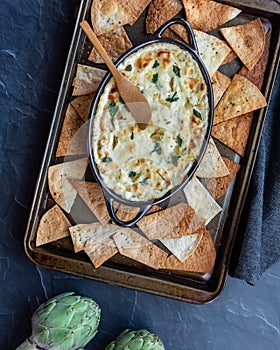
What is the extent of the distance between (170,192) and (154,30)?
53 centimetres

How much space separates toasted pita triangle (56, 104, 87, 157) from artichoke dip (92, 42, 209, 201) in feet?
0.37

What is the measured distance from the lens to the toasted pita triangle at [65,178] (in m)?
2.06

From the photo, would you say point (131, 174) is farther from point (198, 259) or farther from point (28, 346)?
point (28, 346)

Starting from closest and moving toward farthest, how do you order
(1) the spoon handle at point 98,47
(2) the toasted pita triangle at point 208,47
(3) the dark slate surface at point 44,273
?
(1) the spoon handle at point 98,47
(2) the toasted pita triangle at point 208,47
(3) the dark slate surface at point 44,273

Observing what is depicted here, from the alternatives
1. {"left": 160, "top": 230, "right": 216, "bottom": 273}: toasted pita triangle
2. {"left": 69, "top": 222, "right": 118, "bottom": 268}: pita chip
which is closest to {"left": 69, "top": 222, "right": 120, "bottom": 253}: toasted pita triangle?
{"left": 69, "top": 222, "right": 118, "bottom": 268}: pita chip

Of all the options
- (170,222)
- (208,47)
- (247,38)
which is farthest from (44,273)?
(247,38)

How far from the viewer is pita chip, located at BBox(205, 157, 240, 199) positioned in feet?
6.77

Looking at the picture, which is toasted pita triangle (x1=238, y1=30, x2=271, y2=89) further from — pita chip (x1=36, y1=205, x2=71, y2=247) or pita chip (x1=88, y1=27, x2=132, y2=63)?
pita chip (x1=36, y1=205, x2=71, y2=247)

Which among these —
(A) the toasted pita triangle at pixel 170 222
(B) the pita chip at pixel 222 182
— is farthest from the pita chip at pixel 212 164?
(A) the toasted pita triangle at pixel 170 222

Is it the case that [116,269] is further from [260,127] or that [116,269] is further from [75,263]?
[260,127]

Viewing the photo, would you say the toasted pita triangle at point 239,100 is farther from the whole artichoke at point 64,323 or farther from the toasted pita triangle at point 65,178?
the whole artichoke at point 64,323

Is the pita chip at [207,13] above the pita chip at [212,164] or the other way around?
above

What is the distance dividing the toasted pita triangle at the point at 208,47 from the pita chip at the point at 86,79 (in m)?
0.28

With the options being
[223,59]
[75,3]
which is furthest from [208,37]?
[75,3]
